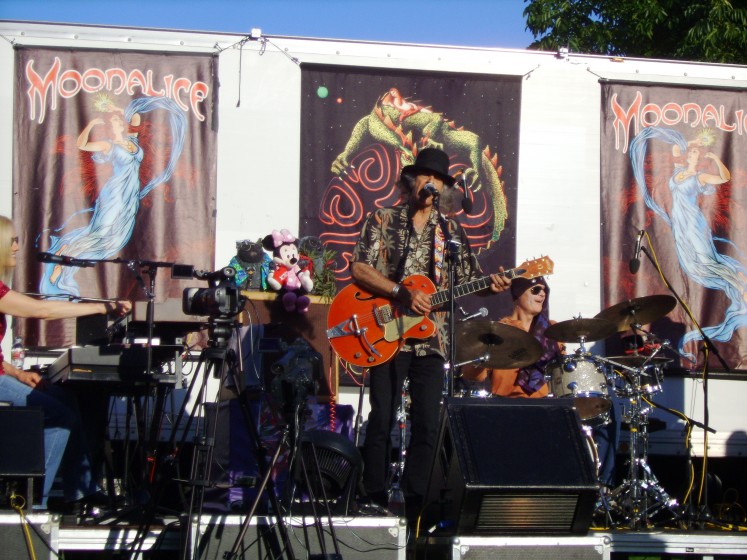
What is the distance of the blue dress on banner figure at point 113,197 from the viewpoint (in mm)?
6855

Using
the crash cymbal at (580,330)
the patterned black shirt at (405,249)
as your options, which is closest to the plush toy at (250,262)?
the patterned black shirt at (405,249)

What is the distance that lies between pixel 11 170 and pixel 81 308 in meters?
2.44

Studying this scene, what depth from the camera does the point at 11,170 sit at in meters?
6.85

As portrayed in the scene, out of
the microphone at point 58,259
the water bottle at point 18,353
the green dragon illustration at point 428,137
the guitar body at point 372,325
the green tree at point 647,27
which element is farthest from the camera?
the green tree at point 647,27

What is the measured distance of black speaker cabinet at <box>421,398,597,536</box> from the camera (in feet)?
14.4

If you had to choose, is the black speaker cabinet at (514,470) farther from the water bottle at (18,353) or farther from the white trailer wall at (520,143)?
the water bottle at (18,353)

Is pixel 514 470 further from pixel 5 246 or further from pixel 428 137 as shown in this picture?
pixel 428 137

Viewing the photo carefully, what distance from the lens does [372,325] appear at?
5.80m

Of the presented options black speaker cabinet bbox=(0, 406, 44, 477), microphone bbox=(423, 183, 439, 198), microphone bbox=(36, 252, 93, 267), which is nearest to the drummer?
microphone bbox=(423, 183, 439, 198)

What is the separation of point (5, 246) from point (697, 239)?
16.2 feet

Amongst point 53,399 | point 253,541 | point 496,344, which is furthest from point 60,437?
point 496,344

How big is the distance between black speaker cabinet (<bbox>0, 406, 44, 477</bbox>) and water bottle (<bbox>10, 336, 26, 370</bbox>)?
214 cm

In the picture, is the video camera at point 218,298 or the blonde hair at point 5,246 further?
the blonde hair at point 5,246

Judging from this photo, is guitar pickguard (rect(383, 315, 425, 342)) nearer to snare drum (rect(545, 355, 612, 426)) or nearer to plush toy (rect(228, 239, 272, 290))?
snare drum (rect(545, 355, 612, 426))
